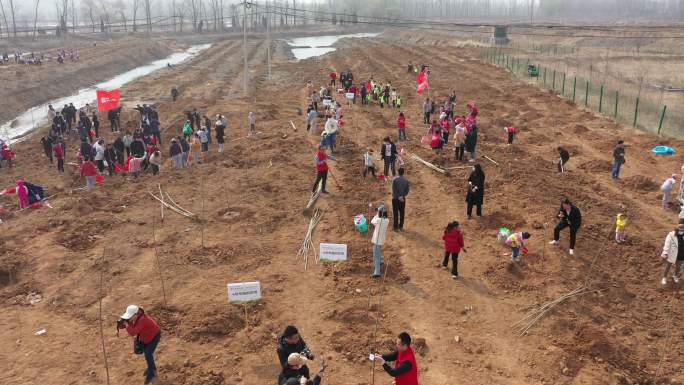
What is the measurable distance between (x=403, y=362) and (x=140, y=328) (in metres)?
4.29

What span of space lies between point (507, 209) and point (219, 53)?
6405 centimetres

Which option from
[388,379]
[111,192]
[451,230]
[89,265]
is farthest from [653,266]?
[111,192]

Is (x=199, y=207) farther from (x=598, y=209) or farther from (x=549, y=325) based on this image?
(x=598, y=209)

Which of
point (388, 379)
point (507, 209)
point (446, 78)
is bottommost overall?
point (388, 379)

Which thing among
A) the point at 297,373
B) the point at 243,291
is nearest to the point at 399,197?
the point at 243,291

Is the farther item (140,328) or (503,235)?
(503,235)

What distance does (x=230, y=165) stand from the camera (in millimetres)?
21172

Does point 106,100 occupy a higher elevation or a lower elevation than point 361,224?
higher

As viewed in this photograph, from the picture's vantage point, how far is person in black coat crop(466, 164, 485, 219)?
14602 millimetres

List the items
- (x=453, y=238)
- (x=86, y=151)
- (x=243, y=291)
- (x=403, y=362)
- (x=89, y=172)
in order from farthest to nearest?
(x=86, y=151)
(x=89, y=172)
(x=453, y=238)
(x=243, y=291)
(x=403, y=362)

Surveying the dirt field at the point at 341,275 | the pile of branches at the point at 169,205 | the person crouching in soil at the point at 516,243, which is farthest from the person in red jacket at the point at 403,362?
the pile of branches at the point at 169,205

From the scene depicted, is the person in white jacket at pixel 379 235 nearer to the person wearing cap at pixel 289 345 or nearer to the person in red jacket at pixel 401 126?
the person wearing cap at pixel 289 345

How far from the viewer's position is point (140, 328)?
8375mm

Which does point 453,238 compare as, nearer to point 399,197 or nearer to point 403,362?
point 399,197
